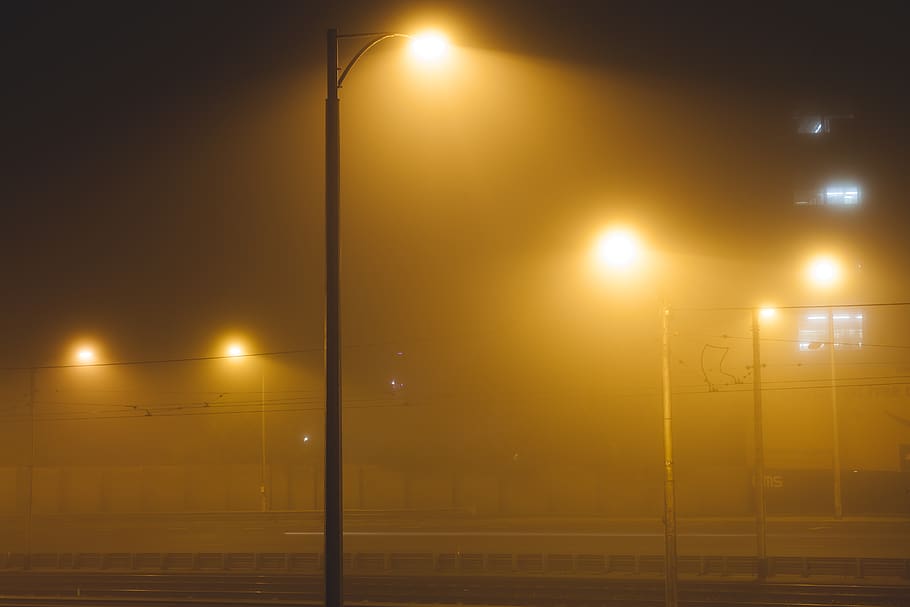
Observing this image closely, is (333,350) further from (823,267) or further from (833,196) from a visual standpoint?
(833,196)

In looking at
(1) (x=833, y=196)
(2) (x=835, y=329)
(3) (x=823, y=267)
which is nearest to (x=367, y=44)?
(3) (x=823, y=267)

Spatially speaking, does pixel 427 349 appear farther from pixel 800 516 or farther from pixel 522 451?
pixel 800 516

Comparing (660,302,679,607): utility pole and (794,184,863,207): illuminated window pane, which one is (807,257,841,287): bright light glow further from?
(794,184,863,207): illuminated window pane

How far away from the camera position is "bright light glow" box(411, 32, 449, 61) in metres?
7.42

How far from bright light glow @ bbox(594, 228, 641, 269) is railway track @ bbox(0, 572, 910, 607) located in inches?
427

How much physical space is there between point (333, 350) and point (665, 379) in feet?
34.0

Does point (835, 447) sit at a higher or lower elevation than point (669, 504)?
lower

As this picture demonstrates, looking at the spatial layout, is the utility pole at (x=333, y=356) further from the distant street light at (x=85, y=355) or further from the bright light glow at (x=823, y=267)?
the distant street light at (x=85, y=355)

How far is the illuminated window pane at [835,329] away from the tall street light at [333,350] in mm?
37519

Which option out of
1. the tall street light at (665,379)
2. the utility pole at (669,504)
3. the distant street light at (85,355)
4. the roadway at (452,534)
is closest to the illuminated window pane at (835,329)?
the roadway at (452,534)

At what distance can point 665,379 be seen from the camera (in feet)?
51.8

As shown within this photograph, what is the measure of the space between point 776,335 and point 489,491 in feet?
51.1

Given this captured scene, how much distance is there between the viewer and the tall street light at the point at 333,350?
6309mm

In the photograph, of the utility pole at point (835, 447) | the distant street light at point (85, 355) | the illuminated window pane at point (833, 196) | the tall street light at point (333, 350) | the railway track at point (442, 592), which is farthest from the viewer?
the illuminated window pane at point (833, 196)
